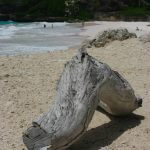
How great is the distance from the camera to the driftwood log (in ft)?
21.7

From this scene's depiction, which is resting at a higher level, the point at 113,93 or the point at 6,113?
the point at 113,93

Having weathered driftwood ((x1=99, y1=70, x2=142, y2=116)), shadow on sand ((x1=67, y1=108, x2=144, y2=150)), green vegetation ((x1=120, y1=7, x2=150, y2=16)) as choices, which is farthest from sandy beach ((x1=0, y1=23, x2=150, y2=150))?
green vegetation ((x1=120, y1=7, x2=150, y2=16))

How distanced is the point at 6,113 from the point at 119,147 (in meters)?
2.91

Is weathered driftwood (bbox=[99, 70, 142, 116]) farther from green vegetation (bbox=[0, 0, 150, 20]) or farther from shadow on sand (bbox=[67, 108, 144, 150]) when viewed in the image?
green vegetation (bbox=[0, 0, 150, 20])

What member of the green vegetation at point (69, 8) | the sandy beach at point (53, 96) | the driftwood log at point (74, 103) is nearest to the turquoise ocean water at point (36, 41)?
the sandy beach at point (53, 96)

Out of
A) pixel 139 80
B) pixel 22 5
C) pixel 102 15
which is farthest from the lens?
pixel 22 5

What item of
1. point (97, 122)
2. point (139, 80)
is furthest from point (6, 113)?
point (139, 80)

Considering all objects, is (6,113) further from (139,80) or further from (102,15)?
(102,15)

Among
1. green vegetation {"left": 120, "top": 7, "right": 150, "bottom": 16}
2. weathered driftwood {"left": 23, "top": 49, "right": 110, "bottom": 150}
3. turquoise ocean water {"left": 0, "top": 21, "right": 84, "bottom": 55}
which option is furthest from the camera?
green vegetation {"left": 120, "top": 7, "right": 150, "bottom": 16}

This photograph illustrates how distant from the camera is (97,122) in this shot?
869 cm

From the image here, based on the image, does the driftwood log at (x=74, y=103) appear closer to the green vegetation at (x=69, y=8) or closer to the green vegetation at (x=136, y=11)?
the green vegetation at (x=136, y=11)

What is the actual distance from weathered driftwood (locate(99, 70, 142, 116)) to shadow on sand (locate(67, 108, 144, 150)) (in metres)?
0.18

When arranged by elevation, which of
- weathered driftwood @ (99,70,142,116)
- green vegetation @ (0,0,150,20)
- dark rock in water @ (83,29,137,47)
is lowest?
green vegetation @ (0,0,150,20)

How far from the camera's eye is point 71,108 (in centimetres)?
705
